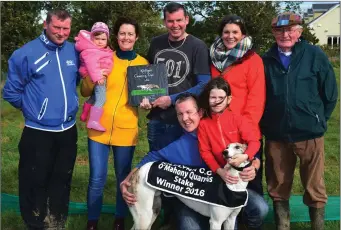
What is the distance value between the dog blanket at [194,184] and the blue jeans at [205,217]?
0.47 meters

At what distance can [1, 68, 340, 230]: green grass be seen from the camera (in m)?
5.55

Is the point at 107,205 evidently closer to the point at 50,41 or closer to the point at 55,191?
the point at 55,191

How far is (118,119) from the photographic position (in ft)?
15.8

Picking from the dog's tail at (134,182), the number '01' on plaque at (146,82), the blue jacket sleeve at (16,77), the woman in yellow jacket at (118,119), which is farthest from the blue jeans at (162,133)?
the blue jacket sleeve at (16,77)

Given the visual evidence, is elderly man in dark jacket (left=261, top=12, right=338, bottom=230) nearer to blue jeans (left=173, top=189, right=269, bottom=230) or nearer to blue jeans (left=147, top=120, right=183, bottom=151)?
blue jeans (left=173, top=189, right=269, bottom=230)

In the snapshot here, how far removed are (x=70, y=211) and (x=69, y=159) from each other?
137 centimetres

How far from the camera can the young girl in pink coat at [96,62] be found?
15.4 ft

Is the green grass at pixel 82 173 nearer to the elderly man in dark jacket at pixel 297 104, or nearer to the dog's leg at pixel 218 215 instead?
the elderly man in dark jacket at pixel 297 104

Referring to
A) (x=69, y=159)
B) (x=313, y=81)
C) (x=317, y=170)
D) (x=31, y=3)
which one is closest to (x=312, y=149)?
(x=317, y=170)

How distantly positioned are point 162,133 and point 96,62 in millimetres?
1023

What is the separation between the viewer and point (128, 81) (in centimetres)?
477

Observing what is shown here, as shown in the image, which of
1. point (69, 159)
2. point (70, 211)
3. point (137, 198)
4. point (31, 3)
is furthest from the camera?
point (31, 3)

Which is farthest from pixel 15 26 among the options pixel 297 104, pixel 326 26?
pixel 326 26

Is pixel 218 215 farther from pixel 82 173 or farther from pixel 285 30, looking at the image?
pixel 82 173
